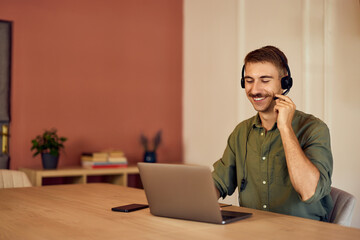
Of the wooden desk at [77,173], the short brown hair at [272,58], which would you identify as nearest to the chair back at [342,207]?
the short brown hair at [272,58]

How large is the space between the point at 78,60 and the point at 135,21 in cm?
82

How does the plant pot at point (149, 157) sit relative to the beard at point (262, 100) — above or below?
below

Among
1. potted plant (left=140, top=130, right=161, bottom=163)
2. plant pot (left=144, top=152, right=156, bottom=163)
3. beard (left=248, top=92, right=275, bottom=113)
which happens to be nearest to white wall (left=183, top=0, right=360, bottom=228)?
potted plant (left=140, top=130, right=161, bottom=163)

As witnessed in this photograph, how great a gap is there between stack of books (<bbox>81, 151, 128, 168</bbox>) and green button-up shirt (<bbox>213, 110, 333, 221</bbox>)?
214 centimetres

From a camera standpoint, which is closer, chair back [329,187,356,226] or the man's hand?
chair back [329,187,356,226]

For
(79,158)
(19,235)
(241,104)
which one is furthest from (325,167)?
(79,158)

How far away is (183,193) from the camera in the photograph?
1707 mm

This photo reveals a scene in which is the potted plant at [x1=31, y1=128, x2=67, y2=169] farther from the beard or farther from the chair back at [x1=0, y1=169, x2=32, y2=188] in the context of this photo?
the beard

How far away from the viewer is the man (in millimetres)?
1954

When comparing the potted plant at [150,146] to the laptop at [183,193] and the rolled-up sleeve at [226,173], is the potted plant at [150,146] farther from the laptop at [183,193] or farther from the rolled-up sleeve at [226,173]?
the laptop at [183,193]

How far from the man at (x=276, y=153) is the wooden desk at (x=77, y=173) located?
80.0 inches

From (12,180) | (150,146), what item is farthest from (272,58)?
(150,146)

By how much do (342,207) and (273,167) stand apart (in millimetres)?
396

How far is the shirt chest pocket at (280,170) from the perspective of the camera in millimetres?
2215
